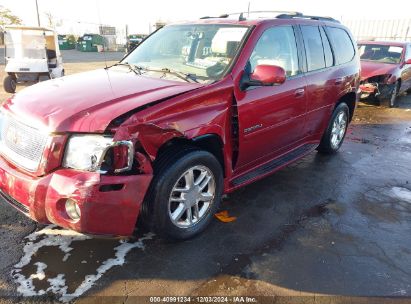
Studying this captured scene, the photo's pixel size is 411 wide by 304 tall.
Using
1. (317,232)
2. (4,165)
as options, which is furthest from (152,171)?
(317,232)

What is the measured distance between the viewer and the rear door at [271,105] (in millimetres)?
3518

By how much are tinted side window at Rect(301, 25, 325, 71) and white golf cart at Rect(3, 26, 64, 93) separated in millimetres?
9384

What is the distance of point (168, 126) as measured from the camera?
282cm

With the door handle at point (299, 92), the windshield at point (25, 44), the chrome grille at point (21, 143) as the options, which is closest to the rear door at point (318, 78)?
the door handle at point (299, 92)

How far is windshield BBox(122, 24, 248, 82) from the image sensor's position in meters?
3.51

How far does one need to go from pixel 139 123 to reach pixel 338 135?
4127 millimetres

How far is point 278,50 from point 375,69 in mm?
7088

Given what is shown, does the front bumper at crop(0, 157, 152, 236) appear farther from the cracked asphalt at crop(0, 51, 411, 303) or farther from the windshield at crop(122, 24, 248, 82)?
Result: the windshield at crop(122, 24, 248, 82)

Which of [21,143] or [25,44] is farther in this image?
[25,44]

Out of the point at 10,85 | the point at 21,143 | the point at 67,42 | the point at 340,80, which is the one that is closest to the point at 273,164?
the point at 340,80

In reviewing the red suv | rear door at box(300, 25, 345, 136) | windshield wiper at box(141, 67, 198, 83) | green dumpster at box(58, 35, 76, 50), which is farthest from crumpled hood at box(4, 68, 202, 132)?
green dumpster at box(58, 35, 76, 50)

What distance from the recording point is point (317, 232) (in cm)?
353

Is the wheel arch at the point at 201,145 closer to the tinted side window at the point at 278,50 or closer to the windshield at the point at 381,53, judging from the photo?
the tinted side window at the point at 278,50

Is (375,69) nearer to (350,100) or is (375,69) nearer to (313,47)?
(350,100)
